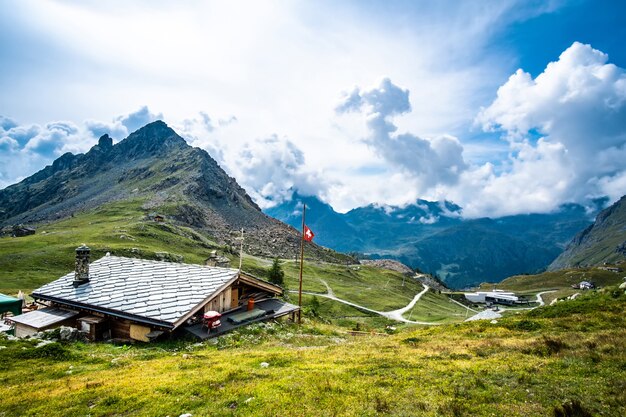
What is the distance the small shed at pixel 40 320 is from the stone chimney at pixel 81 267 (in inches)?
A: 128

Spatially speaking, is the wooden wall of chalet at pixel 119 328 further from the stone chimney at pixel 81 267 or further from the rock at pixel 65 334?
the stone chimney at pixel 81 267

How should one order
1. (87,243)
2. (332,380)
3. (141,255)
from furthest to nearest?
(87,243)
(141,255)
(332,380)

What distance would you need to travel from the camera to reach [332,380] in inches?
634

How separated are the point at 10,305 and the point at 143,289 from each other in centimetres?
1510

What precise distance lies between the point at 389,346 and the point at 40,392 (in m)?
21.0

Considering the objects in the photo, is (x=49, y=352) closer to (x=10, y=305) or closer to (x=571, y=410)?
(x=10, y=305)

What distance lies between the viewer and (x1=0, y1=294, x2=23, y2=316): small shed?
116 ft

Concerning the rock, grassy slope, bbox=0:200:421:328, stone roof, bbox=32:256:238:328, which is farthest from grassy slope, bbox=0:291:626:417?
grassy slope, bbox=0:200:421:328

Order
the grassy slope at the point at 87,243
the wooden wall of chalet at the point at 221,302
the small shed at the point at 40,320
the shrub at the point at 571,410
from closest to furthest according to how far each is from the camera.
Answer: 1. the shrub at the point at 571,410
2. the small shed at the point at 40,320
3. the wooden wall of chalet at the point at 221,302
4. the grassy slope at the point at 87,243

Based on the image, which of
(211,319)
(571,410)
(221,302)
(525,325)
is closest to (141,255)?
(221,302)

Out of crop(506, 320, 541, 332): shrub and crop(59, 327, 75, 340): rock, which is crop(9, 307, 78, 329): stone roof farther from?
crop(506, 320, 541, 332): shrub

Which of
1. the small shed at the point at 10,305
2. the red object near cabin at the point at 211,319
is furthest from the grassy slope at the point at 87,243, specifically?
the red object near cabin at the point at 211,319

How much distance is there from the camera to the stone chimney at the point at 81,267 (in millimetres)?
34719

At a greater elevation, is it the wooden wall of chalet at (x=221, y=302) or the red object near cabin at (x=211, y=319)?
the wooden wall of chalet at (x=221, y=302)
